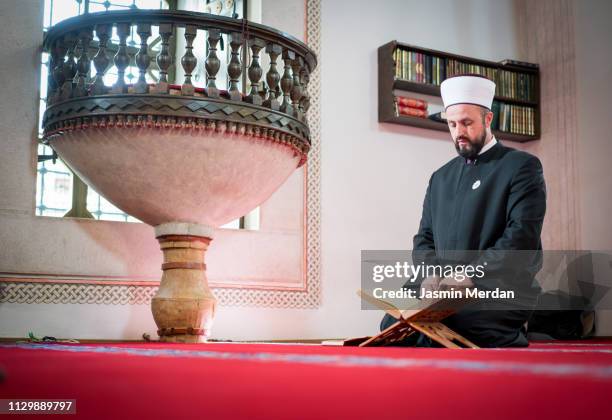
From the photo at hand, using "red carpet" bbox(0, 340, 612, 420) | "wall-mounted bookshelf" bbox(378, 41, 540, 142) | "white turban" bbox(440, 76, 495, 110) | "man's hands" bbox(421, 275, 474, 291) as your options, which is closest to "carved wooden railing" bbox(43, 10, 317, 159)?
"white turban" bbox(440, 76, 495, 110)

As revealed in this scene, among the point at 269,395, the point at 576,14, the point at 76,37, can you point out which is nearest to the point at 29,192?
the point at 76,37

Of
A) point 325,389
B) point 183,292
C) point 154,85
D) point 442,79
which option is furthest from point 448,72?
point 325,389

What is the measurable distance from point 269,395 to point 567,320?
14.3 ft

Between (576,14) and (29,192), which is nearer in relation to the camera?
(29,192)

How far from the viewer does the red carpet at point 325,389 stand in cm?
100

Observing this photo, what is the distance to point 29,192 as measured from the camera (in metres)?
4.05

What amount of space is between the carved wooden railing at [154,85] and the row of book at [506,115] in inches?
81.4

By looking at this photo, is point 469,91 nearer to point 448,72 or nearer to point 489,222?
point 489,222

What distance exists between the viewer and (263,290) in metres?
4.62

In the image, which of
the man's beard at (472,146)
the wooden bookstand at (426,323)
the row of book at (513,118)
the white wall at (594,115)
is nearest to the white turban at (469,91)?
the man's beard at (472,146)

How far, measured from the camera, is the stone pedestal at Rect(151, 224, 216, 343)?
128 inches

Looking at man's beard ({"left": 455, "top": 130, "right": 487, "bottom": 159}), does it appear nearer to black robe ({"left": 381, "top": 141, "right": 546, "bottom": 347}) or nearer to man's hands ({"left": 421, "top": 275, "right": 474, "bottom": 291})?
black robe ({"left": 381, "top": 141, "right": 546, "bottom": 347})

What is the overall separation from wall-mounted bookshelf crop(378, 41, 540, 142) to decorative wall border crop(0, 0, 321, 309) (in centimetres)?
50

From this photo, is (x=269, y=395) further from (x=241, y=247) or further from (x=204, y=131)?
(x=241, y=247)
